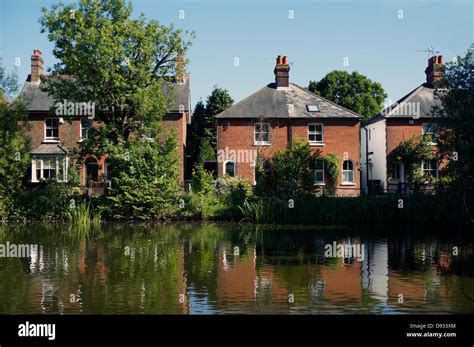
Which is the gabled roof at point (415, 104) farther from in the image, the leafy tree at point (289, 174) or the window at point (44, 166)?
the window at point (44, 166)

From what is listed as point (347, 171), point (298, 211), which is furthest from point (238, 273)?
point (347, 171)

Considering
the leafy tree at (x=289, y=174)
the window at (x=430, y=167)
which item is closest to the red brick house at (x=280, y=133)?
the window at (x=430, y=167)

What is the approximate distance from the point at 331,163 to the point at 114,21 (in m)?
17.2

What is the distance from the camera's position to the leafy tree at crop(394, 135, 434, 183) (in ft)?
121

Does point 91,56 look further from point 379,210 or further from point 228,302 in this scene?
point 228,302

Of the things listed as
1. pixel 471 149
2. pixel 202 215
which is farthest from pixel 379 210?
pixel 202 215

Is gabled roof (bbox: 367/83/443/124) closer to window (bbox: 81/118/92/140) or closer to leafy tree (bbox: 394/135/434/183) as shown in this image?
leafy tree (bbox: 394/135/434/183)

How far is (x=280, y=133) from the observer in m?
38.3

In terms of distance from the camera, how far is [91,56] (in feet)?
93.1

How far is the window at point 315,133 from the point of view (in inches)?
1517

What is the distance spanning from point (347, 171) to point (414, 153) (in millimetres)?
4785

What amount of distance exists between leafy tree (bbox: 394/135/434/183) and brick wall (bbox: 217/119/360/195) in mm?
3212

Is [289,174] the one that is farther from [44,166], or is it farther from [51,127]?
[51,127]
